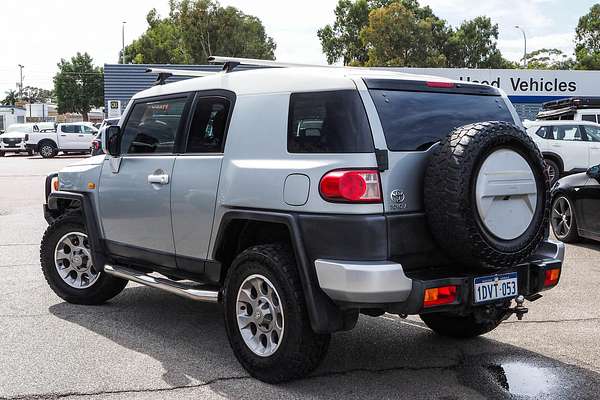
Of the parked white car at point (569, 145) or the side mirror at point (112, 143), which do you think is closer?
the side mirror at point (112, 143)

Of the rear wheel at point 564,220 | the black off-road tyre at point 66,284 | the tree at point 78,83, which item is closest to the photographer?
the black off-road tyre at point 66,284

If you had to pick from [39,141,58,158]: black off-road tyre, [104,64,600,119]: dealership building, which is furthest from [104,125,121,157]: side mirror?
[39,141,58,158]: black off-road tyre

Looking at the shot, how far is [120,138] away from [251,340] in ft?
7.18

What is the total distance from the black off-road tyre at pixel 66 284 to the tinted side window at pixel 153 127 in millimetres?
926

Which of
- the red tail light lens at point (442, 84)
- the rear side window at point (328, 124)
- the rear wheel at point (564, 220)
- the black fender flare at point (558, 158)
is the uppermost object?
the red tail light lens at point (442, 84)

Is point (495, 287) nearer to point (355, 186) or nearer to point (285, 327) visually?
point (355, 186)

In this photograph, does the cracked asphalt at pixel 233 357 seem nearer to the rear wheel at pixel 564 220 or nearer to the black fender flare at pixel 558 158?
the rear wheel at pixel 564 220

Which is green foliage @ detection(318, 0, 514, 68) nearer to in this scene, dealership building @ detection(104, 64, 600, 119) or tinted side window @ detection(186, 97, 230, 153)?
dealership building @ detection(104, 64, 600, 119)

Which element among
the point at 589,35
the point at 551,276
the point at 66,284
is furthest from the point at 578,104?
the point at 589,35

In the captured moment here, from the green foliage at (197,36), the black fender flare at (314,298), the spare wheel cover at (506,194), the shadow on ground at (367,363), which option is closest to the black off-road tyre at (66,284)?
the shadow on ground at (367,363)

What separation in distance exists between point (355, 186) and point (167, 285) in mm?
1807

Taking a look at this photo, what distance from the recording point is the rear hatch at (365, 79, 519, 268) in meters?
3.78

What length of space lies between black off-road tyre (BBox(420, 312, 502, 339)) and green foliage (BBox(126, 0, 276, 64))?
4883 cm

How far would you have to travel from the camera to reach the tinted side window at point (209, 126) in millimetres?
4625
